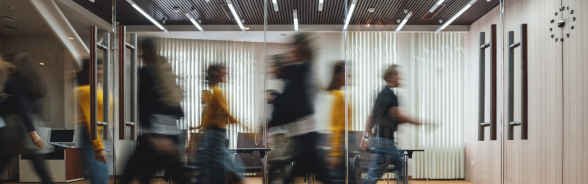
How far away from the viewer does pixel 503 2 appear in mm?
3531

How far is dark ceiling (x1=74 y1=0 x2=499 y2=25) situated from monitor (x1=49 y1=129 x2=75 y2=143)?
1.07m

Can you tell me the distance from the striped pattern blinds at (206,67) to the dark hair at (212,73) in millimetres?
36

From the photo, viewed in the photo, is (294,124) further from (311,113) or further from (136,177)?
(136,177)

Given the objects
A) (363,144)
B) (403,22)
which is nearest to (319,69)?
(363,144)

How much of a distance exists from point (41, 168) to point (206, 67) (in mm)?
1719

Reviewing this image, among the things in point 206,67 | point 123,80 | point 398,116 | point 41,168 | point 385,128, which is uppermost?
point 206,67

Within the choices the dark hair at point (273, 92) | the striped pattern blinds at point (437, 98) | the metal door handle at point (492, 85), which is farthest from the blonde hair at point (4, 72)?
the metal door handle at point (492, 85)

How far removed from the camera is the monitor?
10.7ft

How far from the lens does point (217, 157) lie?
125 inches

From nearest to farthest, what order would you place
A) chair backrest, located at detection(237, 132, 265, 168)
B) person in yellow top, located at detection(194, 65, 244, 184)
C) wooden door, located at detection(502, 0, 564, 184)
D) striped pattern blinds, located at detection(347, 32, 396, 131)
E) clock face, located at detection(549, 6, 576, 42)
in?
1. chair backrest, located at detection(237, 132, 265, 168)
2. person in yellow top, located at detection(194, 65, 244, 184)
3. striped pattern blinds, located at detection(347, 32, 396, 131)
4. wooden door, located at detection(502, 0, 564, 184)
5. clock face, located at detection(549, 6, 576, 42)

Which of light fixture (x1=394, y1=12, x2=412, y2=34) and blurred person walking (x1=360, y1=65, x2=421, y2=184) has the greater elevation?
light fixture (x1=394, y1=12, x2=412, y2=34)

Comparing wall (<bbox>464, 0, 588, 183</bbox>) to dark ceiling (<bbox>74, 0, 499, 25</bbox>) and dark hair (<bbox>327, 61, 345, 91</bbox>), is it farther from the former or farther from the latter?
dark hair (<bbox>327, 61, 345, 91</bbox>)

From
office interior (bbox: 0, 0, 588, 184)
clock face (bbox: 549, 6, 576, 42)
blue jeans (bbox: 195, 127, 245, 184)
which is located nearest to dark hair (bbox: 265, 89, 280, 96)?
office interior (bbox: 0, 0, 588, 184)

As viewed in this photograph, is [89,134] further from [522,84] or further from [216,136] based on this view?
[522,84]
